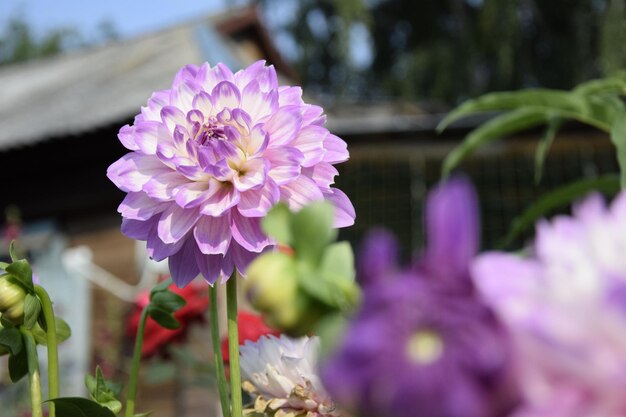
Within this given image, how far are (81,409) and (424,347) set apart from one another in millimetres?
254

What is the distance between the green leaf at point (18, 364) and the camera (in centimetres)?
43

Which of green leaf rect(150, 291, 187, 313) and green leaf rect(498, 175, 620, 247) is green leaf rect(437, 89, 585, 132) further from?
green leaf rect(150, 291, 187, 313)

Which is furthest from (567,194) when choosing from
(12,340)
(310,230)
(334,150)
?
(310,230)

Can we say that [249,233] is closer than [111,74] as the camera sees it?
Yes

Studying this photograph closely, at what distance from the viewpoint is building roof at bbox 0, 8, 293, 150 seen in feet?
18.7

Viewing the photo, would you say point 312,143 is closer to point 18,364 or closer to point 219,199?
point 219,199

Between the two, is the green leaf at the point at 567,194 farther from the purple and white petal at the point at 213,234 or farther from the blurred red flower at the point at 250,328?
the purple and white petal at the point at 213,234

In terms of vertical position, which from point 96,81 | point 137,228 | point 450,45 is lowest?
point 137,228

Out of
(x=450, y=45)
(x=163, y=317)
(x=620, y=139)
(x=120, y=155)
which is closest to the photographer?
(x=163, y=317)

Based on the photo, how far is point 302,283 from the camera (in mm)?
219

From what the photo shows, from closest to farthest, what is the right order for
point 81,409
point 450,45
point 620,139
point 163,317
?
1. point 81,409
2. point 163,317
3. point 620,139
4. point 450,45

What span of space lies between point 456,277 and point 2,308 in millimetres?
268

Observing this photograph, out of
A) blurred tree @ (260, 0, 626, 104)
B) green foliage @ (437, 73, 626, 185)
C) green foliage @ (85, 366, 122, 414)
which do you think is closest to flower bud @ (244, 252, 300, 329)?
green foliage @ (85, 366, 122, 414)

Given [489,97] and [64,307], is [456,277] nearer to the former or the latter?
[489,97]
